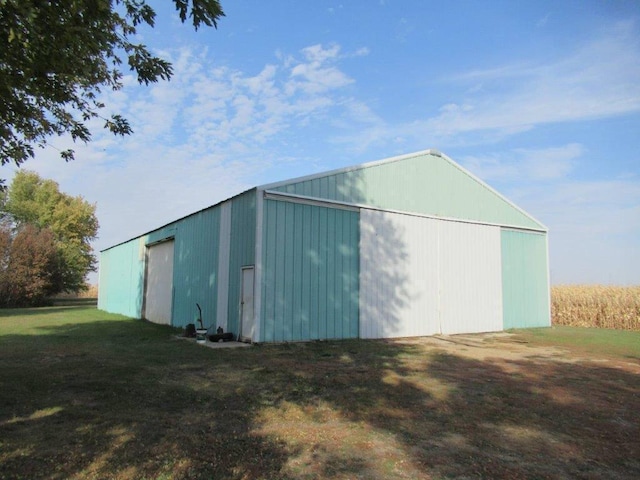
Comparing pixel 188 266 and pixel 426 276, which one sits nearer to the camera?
pixel 426 276

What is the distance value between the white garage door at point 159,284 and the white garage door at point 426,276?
29.2ft

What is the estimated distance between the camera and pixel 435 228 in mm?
16578

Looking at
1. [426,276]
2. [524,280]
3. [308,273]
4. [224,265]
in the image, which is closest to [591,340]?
[524,280]

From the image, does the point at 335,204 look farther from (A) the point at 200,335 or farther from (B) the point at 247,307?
(A) the point at 200,335

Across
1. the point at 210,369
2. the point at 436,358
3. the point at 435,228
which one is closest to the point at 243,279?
the point at 210,369

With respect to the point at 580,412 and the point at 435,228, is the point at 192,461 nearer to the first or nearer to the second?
the point at 580,412

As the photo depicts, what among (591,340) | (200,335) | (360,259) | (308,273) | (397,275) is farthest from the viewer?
(397,275)

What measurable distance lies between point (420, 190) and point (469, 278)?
4.08 m

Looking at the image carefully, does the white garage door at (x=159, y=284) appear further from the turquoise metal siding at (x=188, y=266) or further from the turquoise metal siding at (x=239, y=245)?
the turquoise metal siding at (x=239, y=245)

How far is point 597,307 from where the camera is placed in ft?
67.7

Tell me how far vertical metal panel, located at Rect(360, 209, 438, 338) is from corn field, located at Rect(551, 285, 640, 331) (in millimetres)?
9768

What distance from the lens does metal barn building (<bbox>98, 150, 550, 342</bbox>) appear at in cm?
1279

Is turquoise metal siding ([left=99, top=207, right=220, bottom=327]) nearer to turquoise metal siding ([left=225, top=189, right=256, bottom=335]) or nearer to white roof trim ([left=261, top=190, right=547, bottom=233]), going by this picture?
turquoise metal siding ([left=225, top=189, right=256, bottom=335])

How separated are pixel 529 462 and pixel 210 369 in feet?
20.7
